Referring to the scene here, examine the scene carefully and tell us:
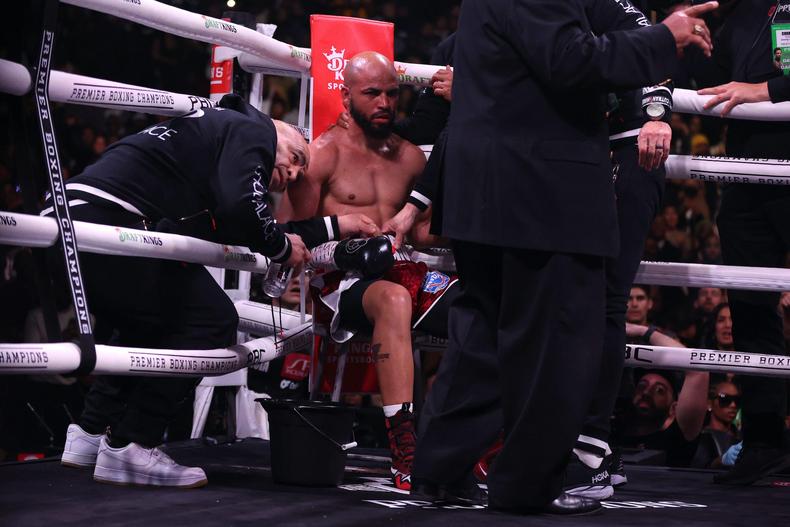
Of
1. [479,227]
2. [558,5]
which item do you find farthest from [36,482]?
[558,5]

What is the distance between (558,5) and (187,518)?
123 centimetres

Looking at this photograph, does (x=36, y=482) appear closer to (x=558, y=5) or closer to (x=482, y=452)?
(x=482, y=452)

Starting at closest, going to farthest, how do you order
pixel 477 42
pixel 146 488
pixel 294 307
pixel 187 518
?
pixel 187 518, pixel 477 42, pixel 146 488, pixel 294 307

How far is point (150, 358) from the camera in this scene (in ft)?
7.36

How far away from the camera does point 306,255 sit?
2.62 metres

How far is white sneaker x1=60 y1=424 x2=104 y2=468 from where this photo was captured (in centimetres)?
268

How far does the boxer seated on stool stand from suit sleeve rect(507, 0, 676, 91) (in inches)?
36.4

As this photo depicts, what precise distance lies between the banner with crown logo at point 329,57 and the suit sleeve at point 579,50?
1197 millimetres

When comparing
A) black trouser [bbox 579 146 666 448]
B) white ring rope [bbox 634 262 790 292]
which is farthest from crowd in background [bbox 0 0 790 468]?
black trouser [bbox 579 146 666 448]

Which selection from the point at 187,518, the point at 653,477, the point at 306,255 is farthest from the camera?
the point at 653,477

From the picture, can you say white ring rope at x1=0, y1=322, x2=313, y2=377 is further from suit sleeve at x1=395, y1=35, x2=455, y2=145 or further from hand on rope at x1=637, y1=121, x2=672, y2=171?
hand on rope at x1=637, y1=121, x2=672, y2=171

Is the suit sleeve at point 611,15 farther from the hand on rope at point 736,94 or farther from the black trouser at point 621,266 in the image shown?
the hand on rope at point 736,94

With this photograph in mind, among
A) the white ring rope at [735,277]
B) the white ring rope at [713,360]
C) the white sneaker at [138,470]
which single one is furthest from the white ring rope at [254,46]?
the white sneaker at [138,470]

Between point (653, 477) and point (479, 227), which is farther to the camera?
point (653, 477)
